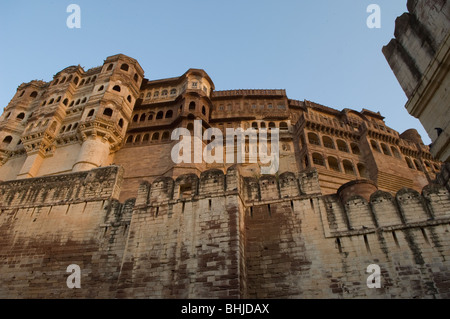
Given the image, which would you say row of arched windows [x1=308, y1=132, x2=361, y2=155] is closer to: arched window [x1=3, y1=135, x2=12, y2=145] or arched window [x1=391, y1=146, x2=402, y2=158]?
arched window [x1=391, y1=146, x2=402, y2=158]

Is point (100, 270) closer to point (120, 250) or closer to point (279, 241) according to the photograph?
point (120, 250)

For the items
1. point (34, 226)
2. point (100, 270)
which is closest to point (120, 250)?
point (100, 270)

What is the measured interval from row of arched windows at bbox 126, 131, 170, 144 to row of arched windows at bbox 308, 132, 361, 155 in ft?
42.1

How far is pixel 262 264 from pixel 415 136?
34302 mm

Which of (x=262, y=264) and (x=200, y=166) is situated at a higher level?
(x=200, y=166)

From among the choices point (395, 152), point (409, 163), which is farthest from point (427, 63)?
point (409, 163)

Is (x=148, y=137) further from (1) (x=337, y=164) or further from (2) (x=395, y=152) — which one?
(2) (x=395, y=152)

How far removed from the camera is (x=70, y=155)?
26.2m

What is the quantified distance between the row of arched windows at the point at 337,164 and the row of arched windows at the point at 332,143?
54.5 inches
